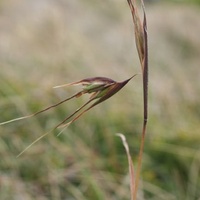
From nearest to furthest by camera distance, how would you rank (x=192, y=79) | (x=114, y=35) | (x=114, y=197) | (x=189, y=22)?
(x=114, y=197) < (x=192, y=79) < (x=114, y=35) < (x=189, y=22)

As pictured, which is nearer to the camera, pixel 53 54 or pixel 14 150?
pixel 14 150

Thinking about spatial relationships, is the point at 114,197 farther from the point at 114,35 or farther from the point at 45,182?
the point at 114,35

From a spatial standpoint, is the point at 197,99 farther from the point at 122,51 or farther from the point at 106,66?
the point at 122,51

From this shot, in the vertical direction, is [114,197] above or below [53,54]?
below

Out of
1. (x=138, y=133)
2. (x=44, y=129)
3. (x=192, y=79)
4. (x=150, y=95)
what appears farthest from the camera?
(x=192, y=79)

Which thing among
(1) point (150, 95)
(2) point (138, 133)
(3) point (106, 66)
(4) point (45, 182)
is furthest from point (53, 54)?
(4) point (45, 182)

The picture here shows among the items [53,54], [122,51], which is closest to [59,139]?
[53,54]
